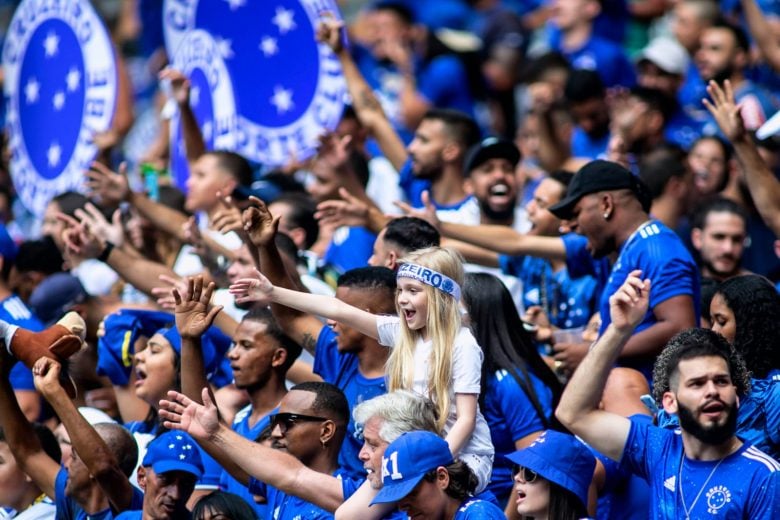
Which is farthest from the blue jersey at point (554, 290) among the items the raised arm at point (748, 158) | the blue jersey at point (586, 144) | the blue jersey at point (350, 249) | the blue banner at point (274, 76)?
the blue jersey at point (586, 144)

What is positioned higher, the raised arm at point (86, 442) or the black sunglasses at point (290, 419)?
the black sunglasses at point (290, 419)

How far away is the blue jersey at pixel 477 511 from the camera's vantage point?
567cm

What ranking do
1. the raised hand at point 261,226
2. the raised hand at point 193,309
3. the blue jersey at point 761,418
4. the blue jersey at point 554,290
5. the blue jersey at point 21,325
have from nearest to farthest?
the blue jersey at point 761,418
the raised hand at point 193,309
the raised hand at point 261,226
the blue jersey at point 554,290
the blue jersey at point 21,325

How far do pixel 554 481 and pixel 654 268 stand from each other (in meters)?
1.63

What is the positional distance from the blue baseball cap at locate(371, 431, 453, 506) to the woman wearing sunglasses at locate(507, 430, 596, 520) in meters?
0.43

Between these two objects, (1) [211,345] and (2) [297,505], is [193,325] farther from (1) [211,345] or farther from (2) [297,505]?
(1) [211,345]

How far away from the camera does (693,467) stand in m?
5.72

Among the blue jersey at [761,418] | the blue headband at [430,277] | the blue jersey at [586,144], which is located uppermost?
the blue jersey at [586,144]

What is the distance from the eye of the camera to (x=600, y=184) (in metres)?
7.54

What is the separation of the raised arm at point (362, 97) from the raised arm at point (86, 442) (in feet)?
10.9

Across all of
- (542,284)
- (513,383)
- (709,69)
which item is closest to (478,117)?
(709,69)

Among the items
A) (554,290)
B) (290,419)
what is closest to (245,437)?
(290,419)

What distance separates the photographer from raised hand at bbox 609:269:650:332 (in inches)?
233

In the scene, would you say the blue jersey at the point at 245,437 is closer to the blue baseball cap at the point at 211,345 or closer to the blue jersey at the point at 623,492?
the blue baseball cap at the point at 211,345
